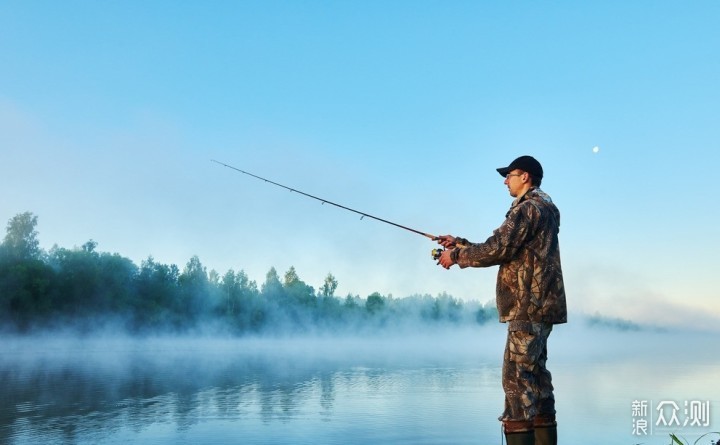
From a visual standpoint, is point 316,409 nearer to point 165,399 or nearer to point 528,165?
point 165,399

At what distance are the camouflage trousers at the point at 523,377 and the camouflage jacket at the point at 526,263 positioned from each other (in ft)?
0.33

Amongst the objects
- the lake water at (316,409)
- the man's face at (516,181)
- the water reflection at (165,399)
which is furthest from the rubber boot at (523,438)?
the water reflection at (165,399)

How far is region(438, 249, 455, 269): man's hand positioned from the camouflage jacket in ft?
0.85

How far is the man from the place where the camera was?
518 cm

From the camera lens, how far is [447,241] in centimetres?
619

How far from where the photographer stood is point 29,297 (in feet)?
224

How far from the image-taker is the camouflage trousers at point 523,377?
5.14m

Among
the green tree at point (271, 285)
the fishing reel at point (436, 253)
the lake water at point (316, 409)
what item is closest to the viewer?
the fishing reel at point (436, 253)

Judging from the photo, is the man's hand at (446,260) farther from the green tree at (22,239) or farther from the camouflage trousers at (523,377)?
the green tree at (22,239)

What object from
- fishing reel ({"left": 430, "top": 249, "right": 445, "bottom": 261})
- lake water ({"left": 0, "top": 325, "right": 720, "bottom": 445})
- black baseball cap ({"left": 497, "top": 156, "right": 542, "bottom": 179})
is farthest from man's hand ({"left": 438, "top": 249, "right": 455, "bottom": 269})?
lake water ({"left": 0, "top": 325, "right": 720, "bottom": 445})

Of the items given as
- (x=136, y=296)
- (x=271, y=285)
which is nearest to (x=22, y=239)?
(x=136, y=296)

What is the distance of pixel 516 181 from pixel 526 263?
→ 2.64 ft

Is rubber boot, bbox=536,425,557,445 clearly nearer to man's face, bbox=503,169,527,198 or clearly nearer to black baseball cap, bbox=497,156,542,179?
man's face, bbox=503,169,527,198

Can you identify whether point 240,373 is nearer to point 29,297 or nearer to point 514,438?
point 514,438
